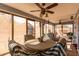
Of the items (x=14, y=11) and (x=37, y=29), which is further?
(x=37, y=29)

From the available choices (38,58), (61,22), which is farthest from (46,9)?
(38,58)

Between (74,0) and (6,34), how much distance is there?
3.97ft

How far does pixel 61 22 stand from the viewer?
6.88 feet

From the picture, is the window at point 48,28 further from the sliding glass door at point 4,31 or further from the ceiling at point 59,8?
the sliding glass door at point 4,31

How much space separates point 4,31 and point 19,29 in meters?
0.24

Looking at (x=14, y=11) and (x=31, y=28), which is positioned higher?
(x=14, y=11)

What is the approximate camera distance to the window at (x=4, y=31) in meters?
2.01

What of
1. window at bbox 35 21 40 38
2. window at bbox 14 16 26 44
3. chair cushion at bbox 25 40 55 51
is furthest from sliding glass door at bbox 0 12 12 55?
window at bbox 35 21 40 38

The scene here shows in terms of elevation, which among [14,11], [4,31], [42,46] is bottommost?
[42,46]

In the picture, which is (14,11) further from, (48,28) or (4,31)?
(48,28)

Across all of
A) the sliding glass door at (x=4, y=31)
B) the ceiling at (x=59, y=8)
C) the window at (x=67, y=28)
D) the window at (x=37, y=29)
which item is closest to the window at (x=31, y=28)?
the window at (x=37, y=29)

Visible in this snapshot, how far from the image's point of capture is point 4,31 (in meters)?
2.05

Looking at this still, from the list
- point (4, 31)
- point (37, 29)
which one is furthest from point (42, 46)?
point (4, 31)

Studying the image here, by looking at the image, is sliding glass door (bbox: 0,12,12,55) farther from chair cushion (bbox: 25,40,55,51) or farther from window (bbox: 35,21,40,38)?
window (bbox: 35,21,40,38)
